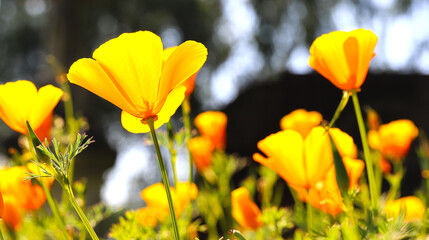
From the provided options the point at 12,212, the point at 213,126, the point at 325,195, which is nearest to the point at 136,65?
the point at 325,195

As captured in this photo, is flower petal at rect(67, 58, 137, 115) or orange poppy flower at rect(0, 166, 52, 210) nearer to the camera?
flower petal at rect(67, 58, 137, 115)

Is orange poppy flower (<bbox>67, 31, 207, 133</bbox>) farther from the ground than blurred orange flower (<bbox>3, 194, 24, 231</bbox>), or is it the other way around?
orange poppy flower (<bbox>67, 31, 207, 133</bbox>)

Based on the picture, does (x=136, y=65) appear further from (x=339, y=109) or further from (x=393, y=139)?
A: (x=393, y=139)

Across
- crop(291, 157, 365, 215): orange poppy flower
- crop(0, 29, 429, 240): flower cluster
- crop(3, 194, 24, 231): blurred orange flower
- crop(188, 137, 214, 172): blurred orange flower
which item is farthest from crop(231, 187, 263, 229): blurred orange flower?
crop(3, 194, 24, 231): blurred orange flower

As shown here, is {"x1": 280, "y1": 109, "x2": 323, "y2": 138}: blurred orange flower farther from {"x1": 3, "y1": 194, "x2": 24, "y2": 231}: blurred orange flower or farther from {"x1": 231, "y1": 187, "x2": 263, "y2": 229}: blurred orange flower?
{"x1": 3, "y1": 194, "x2": 24, "y2": 231}: blurred orange flower

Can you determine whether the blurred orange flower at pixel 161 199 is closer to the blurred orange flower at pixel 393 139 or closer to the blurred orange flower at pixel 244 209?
the blurred orange flower at pixel 244 209

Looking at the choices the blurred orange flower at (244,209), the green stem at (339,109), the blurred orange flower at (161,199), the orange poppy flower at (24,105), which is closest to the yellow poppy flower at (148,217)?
the blurred orange flower at (161,199)
